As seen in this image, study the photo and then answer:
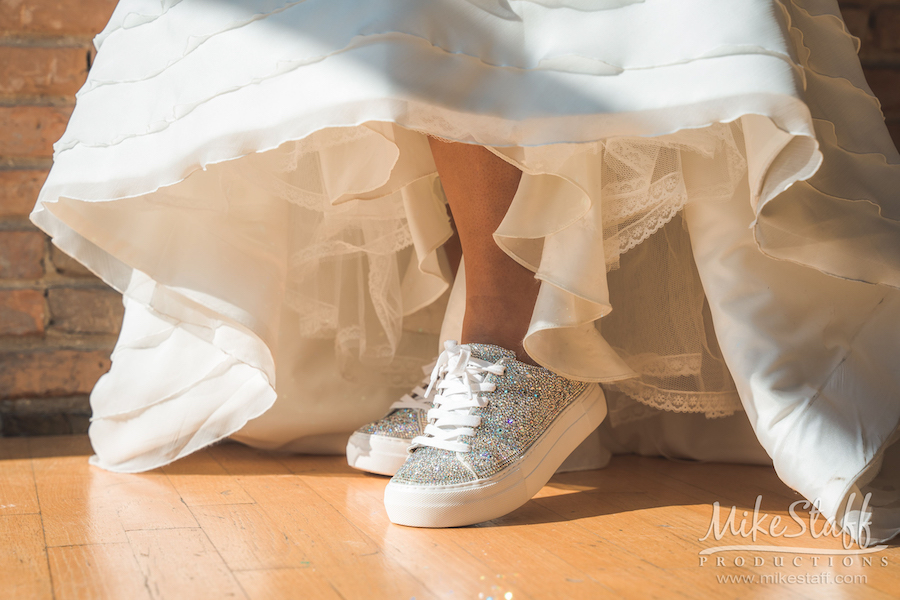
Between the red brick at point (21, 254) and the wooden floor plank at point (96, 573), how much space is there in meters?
0.68

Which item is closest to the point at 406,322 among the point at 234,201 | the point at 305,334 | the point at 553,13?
the point at 305,334

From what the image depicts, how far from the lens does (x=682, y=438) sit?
875 millimetres

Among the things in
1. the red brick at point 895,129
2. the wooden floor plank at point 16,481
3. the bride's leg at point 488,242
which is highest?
the red brick at point 895,129

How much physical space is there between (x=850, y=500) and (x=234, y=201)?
64 cm

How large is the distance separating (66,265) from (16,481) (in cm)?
43

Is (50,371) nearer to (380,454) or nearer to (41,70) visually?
(41,70)

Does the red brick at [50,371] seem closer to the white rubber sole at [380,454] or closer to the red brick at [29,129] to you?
the red brick at [29,129]

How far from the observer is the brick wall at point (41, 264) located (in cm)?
107

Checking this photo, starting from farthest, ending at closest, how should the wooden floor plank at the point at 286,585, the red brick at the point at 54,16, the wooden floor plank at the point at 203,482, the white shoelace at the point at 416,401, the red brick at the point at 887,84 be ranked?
the red brick at the point at 887,84 → the red brick at the point at 54,16 → the white shoelace at the point at 416,401 → the wooden floor plank at the point at 203,482 → the wooden floor plank at the point at 286,585

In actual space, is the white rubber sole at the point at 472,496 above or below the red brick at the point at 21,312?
below

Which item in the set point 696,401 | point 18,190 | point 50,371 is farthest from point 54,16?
point 696,401

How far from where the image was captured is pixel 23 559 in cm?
52

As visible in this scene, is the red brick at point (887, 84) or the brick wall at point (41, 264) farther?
the red brick at point (887, 84)

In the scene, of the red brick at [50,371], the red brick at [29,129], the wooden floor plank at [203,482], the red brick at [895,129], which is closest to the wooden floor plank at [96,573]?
the wooden floor plank at [203,482]
